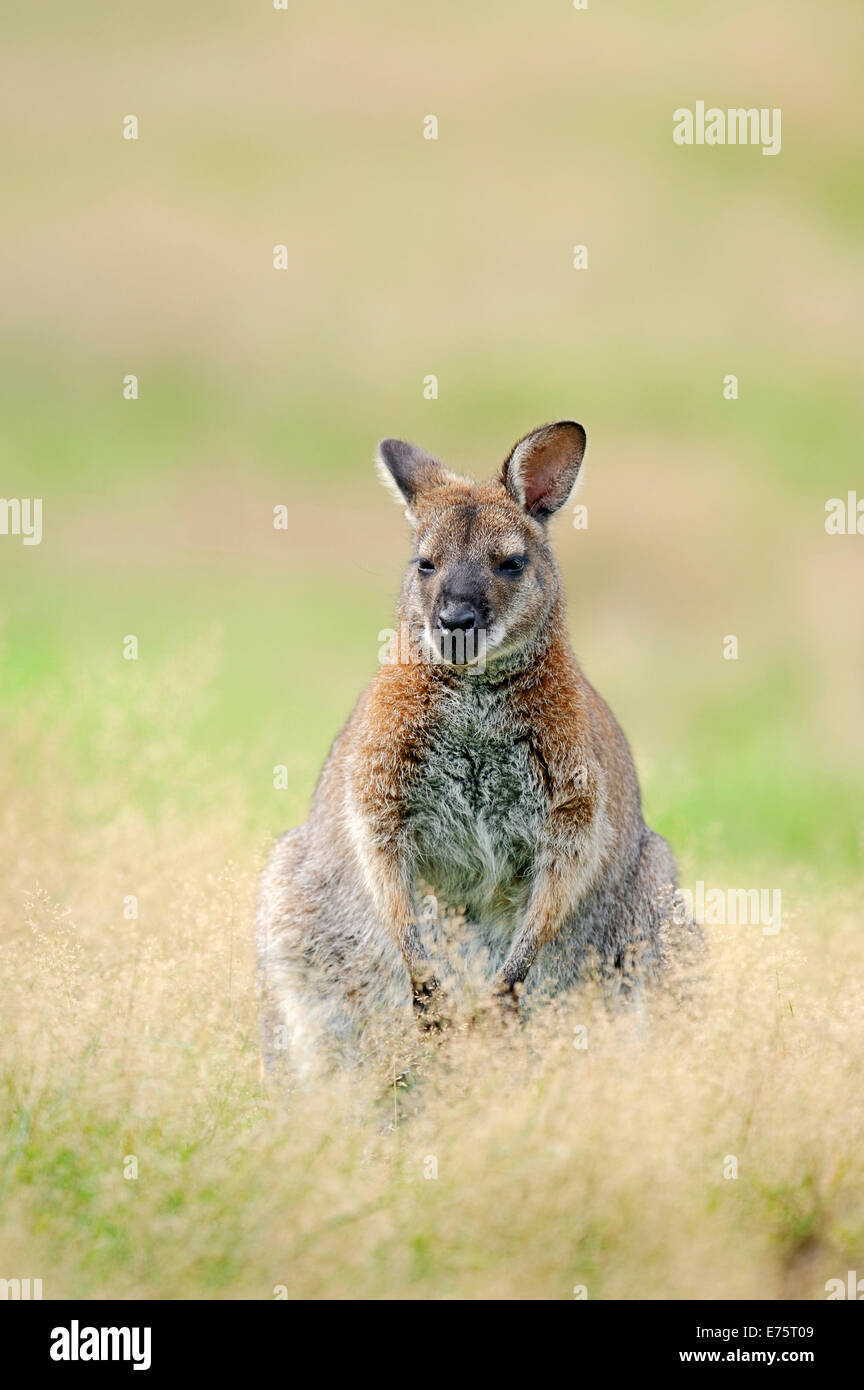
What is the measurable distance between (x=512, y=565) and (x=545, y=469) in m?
0.60

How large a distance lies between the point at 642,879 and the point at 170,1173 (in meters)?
2.86

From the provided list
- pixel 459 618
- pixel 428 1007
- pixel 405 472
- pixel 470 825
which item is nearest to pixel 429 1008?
pixel 428 1007

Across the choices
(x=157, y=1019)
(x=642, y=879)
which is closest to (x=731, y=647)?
(x=642, y=879)

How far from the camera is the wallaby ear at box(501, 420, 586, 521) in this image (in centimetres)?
759

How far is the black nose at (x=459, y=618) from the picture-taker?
272 inches

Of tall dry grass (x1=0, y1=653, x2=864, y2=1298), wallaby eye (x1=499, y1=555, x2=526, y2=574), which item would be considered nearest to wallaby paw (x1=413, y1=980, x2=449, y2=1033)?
tall dry grass (x1=0, y1=653, x2=864, y2=1298)

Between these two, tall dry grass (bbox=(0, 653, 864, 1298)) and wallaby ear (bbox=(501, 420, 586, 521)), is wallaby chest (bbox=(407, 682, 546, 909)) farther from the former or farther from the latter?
wallaby ear (bbox=(501, 420, 586, 521))

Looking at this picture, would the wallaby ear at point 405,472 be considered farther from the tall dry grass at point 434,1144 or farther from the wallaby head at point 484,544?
the tall dry grass at point 434,1144

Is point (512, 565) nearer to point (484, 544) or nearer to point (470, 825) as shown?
point (484, 544)

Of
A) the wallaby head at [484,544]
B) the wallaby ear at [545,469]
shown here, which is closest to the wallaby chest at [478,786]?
the wallaby head at [484,544]

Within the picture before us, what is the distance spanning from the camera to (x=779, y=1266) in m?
5.59

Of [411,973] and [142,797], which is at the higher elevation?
[142,797]

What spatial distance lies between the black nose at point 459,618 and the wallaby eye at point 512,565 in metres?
0.42

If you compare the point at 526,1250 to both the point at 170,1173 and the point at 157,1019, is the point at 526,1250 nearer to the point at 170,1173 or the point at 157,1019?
the point at 170,1173
